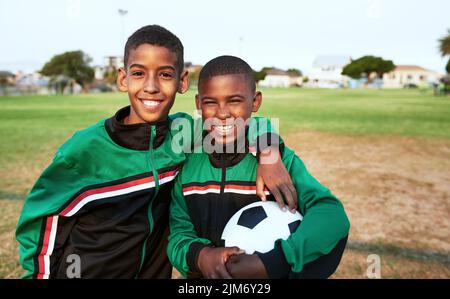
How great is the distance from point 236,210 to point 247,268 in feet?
1.48

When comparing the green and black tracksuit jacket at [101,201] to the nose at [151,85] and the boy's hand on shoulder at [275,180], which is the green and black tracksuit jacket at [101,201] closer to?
the nose at [151,85]

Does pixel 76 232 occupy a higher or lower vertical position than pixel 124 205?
lower

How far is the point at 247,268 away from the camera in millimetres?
1581

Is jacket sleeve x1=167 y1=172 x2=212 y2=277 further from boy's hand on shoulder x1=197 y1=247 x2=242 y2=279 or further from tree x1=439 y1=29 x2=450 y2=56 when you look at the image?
tree x1=439 y1=29 x2=450 y2=56

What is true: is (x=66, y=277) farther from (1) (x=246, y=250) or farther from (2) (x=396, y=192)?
(2) (x=396, y=192)

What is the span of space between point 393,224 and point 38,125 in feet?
39.8

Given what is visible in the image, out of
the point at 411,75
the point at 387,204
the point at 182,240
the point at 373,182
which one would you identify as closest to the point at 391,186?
the point at 373,182

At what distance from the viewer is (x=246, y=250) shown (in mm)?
1732

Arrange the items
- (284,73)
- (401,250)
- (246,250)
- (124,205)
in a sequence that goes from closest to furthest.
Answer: (246,250) → (124,205) → (401,250) → (284,73)

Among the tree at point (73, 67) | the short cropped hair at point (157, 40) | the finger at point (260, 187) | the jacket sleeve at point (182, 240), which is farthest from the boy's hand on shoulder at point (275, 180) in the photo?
the tree at point (73, 67)

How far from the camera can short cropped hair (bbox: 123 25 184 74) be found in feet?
6.46

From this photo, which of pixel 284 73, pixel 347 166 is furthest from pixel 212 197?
pixel 284 73

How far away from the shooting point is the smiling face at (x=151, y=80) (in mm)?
1951
